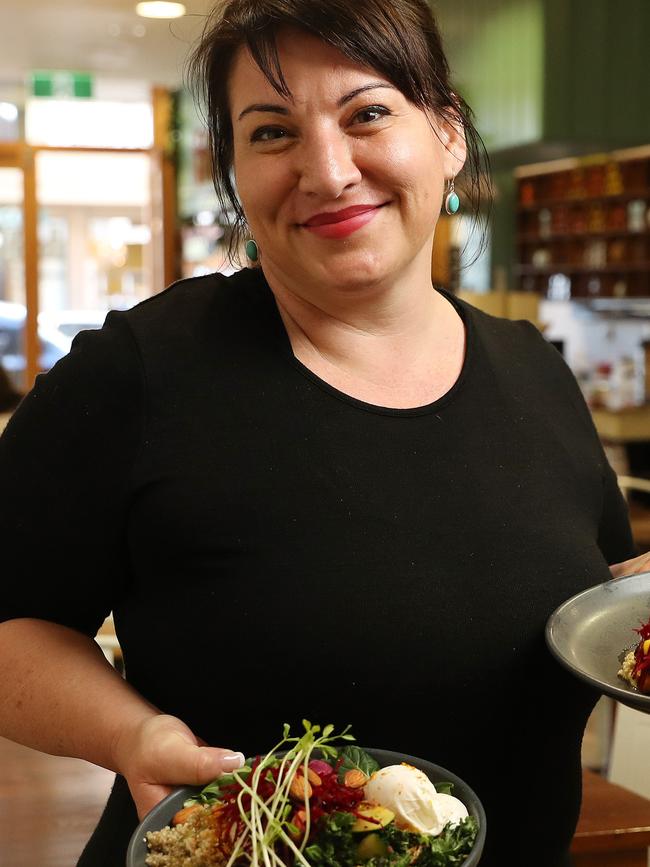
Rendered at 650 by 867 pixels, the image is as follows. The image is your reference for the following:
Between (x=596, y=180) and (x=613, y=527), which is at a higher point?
(x=596, y=180)

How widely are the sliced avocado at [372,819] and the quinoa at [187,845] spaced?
10 centimetres

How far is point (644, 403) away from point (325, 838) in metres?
5.39

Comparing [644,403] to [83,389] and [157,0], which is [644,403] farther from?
[83,389]

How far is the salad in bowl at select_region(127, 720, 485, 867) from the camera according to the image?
31.1 inches

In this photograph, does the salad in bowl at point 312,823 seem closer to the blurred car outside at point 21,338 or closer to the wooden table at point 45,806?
the wooden table at point 45,806

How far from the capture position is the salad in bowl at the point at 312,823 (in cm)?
→ 79

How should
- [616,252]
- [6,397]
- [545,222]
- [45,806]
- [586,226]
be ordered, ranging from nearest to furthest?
[45,806]
[6,397]
[616,252]
[586,226]
[545,222]

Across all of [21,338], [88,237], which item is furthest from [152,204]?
[21,338]

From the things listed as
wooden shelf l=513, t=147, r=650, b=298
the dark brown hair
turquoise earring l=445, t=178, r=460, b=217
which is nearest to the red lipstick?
the dark brown hair

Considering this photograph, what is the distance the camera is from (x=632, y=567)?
1295 millimetres

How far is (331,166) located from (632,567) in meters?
0.58

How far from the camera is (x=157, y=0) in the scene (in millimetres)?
5859

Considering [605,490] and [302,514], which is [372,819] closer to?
[302,514]

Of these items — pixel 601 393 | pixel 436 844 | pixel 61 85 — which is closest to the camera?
pixel 436 844
